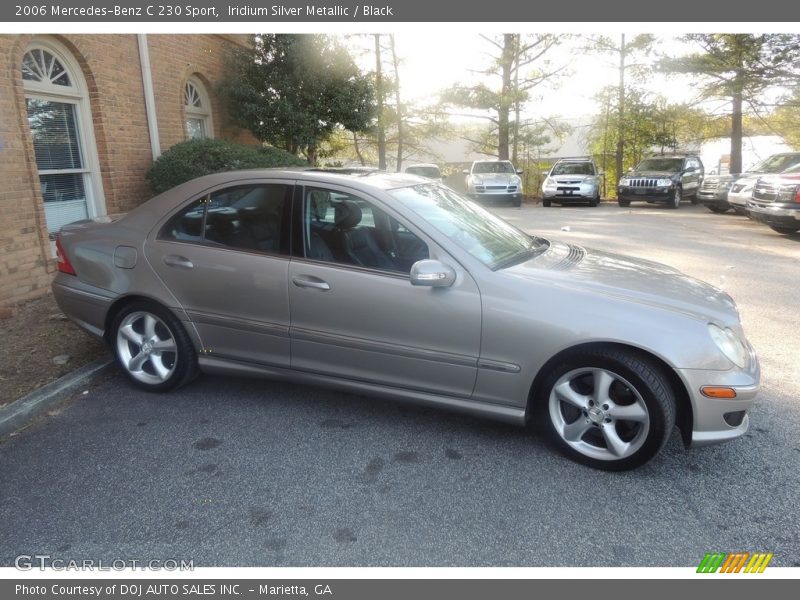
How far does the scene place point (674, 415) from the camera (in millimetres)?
2945

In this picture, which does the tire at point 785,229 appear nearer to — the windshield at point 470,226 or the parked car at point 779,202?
the parked car at point 779,202

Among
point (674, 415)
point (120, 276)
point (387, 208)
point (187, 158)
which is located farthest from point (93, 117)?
point (674, 415)

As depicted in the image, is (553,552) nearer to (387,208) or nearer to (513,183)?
(387,208)

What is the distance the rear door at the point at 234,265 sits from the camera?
3.65 metres

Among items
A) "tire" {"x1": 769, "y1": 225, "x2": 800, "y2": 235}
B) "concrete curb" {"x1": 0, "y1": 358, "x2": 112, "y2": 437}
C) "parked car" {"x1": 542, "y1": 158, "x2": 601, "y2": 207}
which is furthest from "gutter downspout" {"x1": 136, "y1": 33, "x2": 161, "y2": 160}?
"parked car" {"x1": 542, "y1": 158, "x2": 601, "y2": 207}

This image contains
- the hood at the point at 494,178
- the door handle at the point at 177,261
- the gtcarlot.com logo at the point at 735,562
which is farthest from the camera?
the hood at the point at 494,178

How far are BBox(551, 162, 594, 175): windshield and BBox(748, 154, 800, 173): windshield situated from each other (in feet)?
18.9

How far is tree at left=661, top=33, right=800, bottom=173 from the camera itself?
17.5 metres

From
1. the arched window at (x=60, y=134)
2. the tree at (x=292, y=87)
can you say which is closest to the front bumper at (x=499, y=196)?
the tree at (x=292, y=87)

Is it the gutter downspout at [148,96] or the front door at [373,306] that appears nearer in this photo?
the front door at [373,306]

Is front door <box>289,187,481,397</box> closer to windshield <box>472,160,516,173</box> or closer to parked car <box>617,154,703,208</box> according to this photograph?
parked car <box>617,154,703,208</box>

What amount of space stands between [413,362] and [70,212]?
6341 mm

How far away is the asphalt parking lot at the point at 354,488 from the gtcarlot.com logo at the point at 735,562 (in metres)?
0.03

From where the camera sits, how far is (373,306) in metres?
3.35
